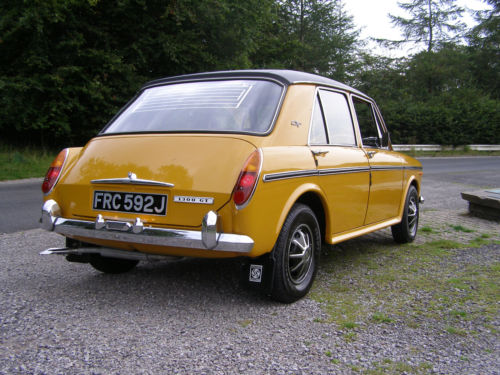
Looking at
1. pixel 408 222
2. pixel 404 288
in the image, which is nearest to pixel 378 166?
pixel 408 222

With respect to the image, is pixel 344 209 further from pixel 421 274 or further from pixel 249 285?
pixel 249 285

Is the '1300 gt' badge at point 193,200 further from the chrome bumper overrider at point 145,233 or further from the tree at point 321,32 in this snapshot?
the tree at point 321,32

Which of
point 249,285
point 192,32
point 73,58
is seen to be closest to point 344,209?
point 249,285

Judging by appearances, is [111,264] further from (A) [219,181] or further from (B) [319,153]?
(B) [319,153]

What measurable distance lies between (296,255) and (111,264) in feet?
5.60

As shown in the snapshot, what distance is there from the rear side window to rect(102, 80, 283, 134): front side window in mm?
683

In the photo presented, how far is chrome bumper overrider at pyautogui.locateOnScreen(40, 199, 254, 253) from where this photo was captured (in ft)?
9.95

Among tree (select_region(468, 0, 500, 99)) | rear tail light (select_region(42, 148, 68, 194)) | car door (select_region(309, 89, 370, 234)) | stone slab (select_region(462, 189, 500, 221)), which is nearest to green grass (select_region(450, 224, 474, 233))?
stone slab (select_region(462, 189, 500, 221))

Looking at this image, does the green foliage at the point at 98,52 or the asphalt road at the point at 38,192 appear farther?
the green foliage at the point at 98,52

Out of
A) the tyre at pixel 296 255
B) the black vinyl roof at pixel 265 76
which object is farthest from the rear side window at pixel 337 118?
the tyre at pixel 296 255

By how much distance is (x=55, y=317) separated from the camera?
3.22 m

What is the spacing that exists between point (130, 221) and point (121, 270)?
1227mm

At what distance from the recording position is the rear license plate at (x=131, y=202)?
325 centimetres

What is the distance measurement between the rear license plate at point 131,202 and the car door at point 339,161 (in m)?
1.35
